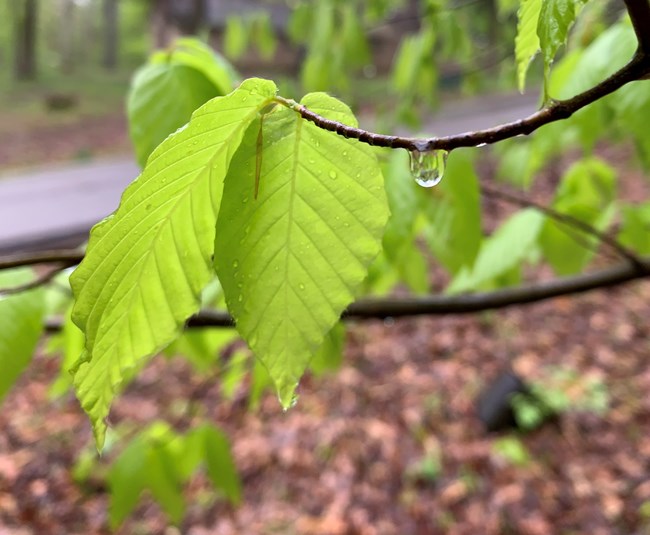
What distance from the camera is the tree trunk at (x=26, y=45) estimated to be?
53.3ft

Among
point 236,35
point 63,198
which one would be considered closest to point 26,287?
point 236,35

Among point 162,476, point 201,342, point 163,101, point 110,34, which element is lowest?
point 110,34

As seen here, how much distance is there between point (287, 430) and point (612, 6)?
2364 millimetres

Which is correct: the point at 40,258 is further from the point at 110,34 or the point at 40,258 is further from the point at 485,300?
the point at 110,34

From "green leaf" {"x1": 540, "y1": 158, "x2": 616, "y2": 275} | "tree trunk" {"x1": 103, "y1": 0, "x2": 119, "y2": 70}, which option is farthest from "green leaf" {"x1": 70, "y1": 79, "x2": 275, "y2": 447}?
"tree trunk" {"x1": 103, "y1": 0, "x2": 119, "y2": 70}

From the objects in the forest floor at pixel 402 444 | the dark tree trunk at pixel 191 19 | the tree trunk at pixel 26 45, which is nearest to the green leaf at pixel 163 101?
the forest floor at pixel 402 444

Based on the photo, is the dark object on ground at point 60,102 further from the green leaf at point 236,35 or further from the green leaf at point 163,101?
the green leaf at point 163,101

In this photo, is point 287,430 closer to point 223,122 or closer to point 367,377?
point 367,377

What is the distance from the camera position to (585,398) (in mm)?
2951

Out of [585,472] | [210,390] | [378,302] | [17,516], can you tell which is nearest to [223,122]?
[378,302]

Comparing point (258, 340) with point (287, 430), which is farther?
point (287, 430)

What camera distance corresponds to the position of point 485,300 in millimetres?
898

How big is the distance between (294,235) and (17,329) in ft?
1.55

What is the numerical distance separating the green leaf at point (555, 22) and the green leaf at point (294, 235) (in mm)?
122
